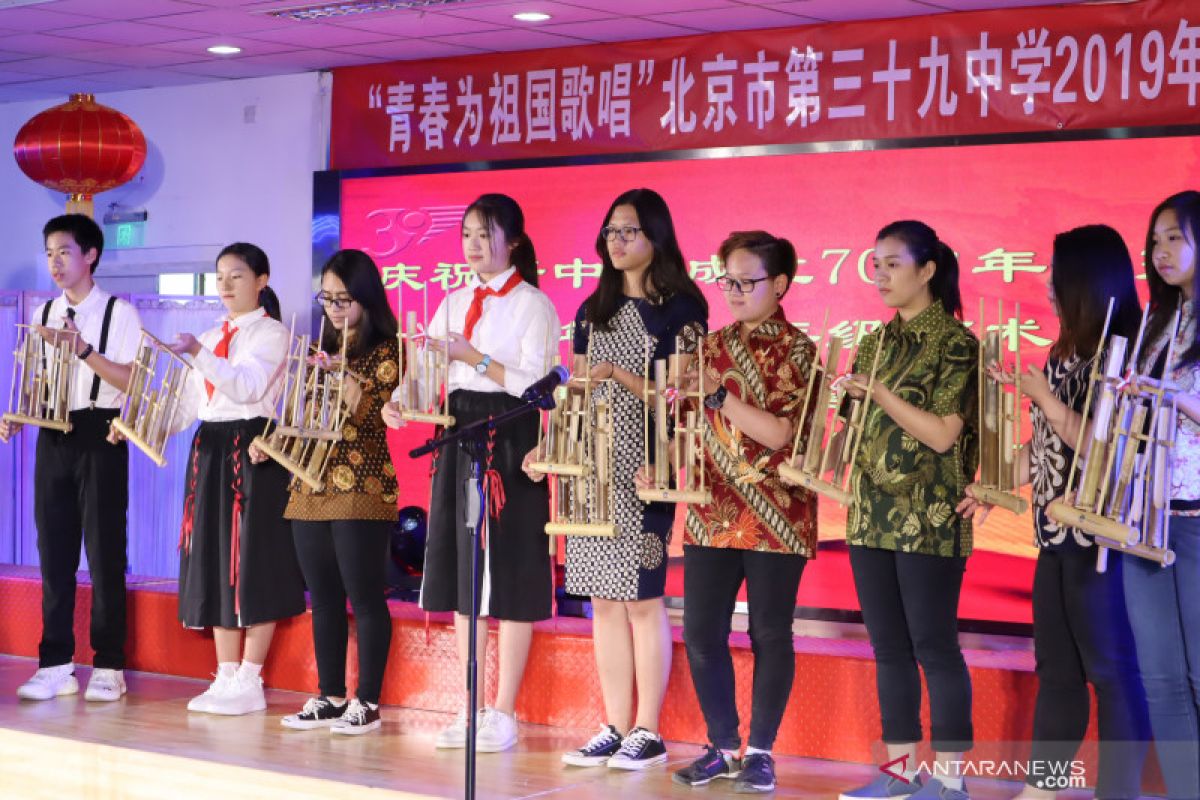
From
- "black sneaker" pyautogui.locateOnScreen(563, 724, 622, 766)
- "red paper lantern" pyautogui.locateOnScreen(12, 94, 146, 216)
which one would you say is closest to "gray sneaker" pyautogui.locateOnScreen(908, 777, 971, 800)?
"black sneaker" pyautogui.locateOnScreen(563, 724, 622, 766)

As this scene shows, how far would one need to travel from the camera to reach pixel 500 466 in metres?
4.88

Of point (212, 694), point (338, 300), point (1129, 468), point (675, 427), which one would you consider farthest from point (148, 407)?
point (1129, 468)

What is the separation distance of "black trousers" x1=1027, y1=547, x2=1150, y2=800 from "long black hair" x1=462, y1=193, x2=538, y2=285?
180 cm

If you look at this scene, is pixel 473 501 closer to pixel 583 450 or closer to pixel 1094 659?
pixel 583 450

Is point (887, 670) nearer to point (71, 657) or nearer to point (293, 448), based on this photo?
point (293, 448)

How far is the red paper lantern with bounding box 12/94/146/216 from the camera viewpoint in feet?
23.7

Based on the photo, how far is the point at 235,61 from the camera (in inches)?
289

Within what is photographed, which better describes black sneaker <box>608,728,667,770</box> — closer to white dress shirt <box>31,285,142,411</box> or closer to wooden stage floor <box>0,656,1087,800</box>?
wooden stage floor <box>0,656,1087,800</box>

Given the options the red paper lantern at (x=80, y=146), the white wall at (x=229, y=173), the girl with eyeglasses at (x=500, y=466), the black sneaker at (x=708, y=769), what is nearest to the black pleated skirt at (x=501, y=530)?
the girl with eyeglasses at (x=500, y=466)

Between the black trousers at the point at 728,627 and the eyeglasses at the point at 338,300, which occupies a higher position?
the eyeglasses at the point at 338,300

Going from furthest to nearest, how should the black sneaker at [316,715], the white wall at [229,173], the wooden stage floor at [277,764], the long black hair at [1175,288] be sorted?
1. the white wall at [229,173]
2. the black sneaker at [316,715]
3. the wooden stage floor at [277,764]
4. the long black hair at [1175,288]

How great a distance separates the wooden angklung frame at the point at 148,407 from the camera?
17.6 feet

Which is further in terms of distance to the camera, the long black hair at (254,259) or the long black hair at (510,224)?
the long black hair at (254,259)

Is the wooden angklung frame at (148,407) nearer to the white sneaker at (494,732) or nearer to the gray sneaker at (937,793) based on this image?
the white sneaker at (494,732)
